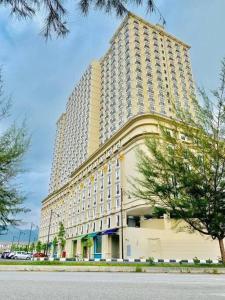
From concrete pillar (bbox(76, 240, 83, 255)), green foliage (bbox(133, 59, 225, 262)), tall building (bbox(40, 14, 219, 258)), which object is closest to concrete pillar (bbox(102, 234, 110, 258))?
tall building (bbox(40, 14, 219, 258))

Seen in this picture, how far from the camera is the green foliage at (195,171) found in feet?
53.8

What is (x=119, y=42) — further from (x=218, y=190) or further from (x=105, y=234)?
(x=218, y=190)

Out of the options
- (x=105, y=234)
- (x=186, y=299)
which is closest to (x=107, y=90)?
(x=105, y=234)

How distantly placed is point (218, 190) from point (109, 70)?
5516cm

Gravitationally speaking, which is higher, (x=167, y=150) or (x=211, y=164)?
(x=167, y=150)

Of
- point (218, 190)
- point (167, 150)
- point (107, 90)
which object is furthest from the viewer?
point (107, 90)

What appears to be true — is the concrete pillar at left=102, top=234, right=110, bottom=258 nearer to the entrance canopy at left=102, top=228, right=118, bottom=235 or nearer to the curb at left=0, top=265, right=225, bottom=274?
the entrance canopy at left=102, top=228, right=118, bottom=235

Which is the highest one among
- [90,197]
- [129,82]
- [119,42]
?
[119,42]

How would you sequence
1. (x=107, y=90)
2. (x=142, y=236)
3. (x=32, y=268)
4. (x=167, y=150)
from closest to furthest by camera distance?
(x=32, y=268) → (x=167, y=150) → (x=142, y=236) → (x=107, y=90)

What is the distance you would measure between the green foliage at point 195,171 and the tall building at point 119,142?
12.7 m

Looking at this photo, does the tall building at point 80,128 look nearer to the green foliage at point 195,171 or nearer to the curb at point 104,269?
the green foliage at point 195,171

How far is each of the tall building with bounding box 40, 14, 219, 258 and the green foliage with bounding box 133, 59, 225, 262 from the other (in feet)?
41.5

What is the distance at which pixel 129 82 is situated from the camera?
5597cm

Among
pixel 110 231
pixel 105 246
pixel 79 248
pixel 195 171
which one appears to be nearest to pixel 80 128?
pixel 79 248
